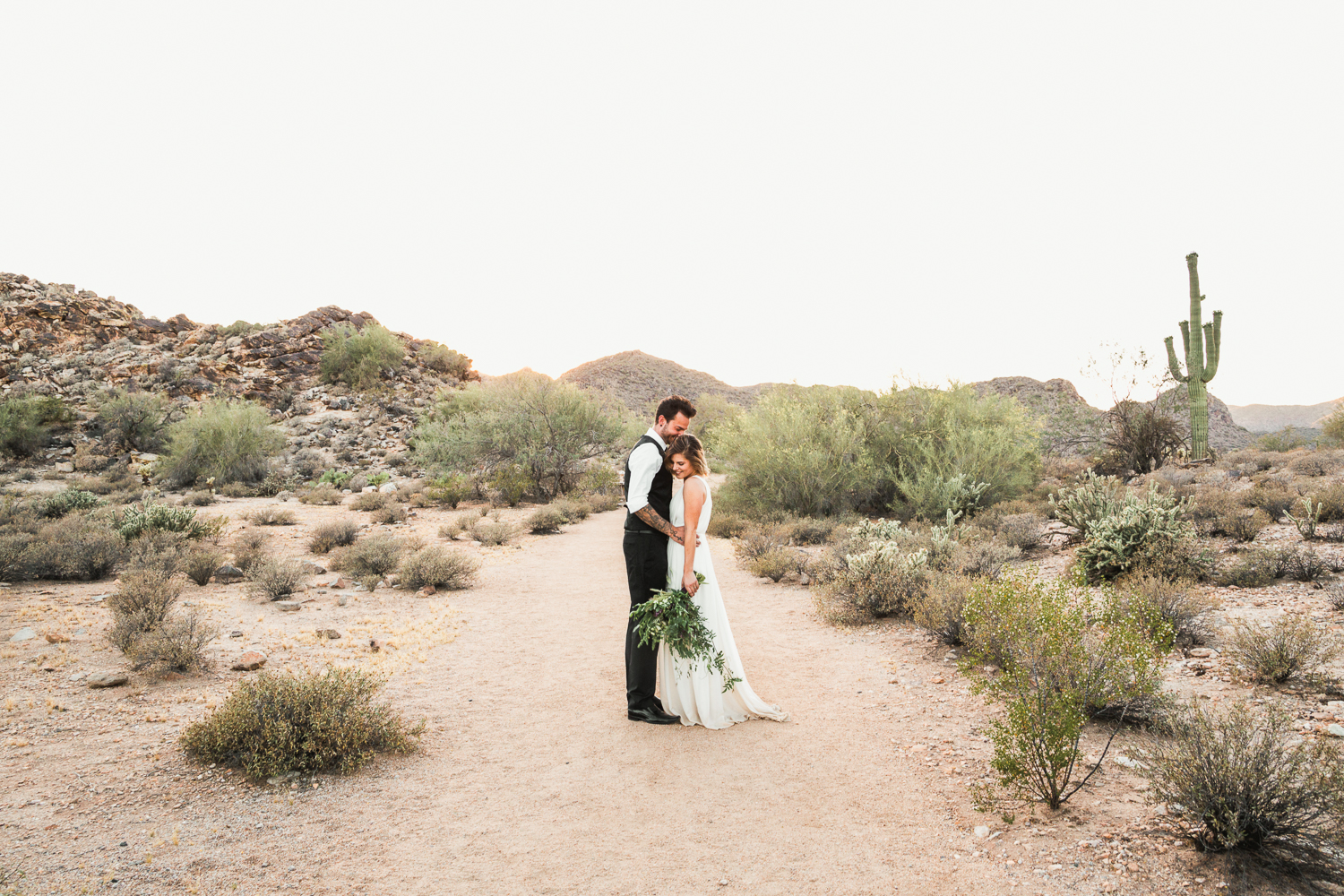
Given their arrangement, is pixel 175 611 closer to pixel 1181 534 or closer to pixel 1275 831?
pixel 1275 831

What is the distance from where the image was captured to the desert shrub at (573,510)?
17.2 meters

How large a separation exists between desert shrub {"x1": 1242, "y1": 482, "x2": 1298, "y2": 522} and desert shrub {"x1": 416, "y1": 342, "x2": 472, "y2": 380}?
3754 centimetres

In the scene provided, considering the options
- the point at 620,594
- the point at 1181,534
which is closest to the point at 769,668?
the point at 620,594

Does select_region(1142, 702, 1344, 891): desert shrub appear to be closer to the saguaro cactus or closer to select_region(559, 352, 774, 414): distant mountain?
the saguaro cactus

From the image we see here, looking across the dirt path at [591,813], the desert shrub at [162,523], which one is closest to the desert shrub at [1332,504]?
the dirt path at [591,813]

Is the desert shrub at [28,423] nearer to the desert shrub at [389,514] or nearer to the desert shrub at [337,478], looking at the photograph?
the desert shrub at [337,478]

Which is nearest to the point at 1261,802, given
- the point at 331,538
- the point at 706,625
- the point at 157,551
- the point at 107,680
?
the point at 706,625

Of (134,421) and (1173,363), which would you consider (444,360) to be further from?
(1173,363)

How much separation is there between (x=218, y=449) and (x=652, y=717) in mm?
22301

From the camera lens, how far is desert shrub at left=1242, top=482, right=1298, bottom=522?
9883 millimetres

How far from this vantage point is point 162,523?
34.7 feet

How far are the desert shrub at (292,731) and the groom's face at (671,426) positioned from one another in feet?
9.27

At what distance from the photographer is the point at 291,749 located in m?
4.06

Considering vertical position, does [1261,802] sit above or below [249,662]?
above
